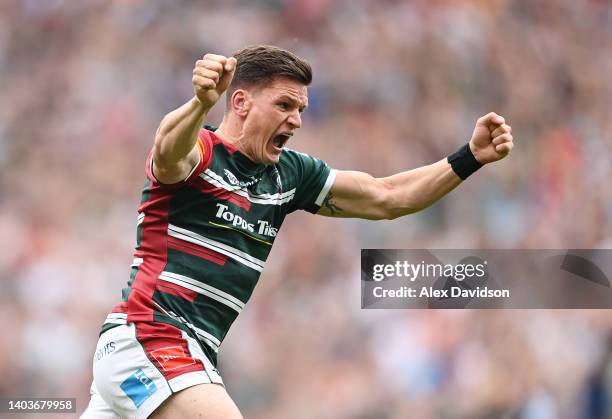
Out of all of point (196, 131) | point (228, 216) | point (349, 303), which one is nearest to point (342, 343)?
point (349, 303)

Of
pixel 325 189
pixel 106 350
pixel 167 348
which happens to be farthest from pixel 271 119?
pixel 106 350

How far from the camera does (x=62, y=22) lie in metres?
7.56

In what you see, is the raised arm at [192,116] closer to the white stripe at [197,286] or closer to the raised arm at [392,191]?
the white stripe at [197,286]

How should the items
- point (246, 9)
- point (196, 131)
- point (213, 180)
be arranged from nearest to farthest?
point (196, 131)
point (213, 180)
point (246, 9)

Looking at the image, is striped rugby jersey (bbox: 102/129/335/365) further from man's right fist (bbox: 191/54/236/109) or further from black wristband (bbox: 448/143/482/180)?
black wristband (bbox: 448/143/482/180)

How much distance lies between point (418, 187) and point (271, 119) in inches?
34.5

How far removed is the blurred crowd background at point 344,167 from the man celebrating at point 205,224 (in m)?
2.70

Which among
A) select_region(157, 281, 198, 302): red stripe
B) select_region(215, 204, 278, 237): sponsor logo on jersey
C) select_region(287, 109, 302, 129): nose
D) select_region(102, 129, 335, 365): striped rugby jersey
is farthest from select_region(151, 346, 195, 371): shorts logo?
select_region(287, 109, 302, 129): nose

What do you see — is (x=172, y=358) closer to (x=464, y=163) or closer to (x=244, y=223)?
(x=244, y=223)

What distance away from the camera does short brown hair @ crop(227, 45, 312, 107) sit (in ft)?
13.5

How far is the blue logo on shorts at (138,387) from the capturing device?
357 cm

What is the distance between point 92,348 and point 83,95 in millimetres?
1998

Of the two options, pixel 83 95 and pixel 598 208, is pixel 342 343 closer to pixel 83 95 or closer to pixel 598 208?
pixel 598 208

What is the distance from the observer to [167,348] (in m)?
3.65
